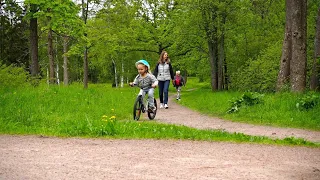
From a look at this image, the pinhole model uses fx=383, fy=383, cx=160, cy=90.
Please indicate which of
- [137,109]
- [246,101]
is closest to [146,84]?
[137,109]

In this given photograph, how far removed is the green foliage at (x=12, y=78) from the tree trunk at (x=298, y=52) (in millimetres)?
10957

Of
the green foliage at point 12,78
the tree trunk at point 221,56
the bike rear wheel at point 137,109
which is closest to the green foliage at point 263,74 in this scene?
the tree trunk at point 221,56

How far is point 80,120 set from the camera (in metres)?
8.85

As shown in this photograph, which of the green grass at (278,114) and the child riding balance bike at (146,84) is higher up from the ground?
the child riding balance bike at (146,84)

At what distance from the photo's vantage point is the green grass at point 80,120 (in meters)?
7.06

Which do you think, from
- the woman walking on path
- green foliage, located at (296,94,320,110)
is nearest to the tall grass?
the woman walking on path

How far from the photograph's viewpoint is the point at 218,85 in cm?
2602

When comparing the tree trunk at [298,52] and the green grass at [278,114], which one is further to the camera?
the tree trunk at [298,52]

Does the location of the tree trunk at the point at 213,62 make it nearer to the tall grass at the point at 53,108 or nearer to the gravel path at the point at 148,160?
the tall grass at the point at 53,108

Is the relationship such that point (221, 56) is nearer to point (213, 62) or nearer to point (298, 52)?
point (213, 62)

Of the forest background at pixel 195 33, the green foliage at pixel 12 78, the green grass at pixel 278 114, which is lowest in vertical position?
the green grass at pixel 278 114

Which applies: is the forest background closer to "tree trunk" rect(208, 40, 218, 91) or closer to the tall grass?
"tree trunk" rect(208, 40, 218, 91)

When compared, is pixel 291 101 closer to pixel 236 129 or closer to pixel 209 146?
pixel 236 129

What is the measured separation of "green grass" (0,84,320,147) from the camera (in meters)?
7.06
